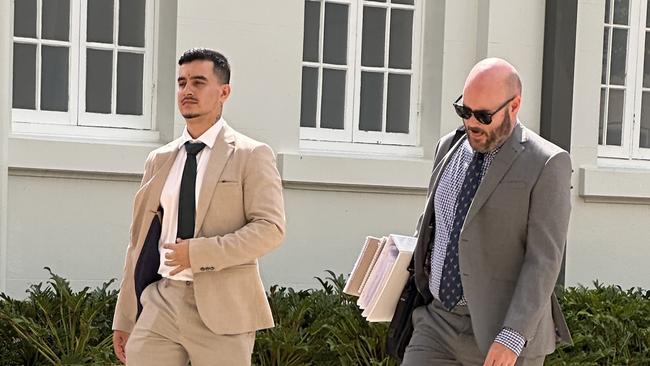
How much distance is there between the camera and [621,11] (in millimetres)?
10578

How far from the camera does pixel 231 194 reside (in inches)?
198

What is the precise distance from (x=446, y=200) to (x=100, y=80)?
14.9 ft

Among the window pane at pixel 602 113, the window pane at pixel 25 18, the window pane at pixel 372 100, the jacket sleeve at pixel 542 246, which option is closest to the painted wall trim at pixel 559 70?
the window pane at pixel 602 113

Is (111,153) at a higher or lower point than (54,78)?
lower

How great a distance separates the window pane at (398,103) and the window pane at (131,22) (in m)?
2.13

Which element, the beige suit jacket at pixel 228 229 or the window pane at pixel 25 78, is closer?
the beige suit jacket at pixel 228 229

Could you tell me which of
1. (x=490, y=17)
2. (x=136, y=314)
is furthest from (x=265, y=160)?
(x=490, y=17)

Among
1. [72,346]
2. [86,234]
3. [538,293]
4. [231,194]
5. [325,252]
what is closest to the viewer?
[538,293]

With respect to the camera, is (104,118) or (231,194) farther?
(104,118)

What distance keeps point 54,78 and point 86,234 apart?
1.17 m

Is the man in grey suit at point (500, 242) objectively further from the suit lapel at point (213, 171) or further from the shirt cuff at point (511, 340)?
the suit lapel at point (213, 171)

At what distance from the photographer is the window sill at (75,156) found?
27.4 ft

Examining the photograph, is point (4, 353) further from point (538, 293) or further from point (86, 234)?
point (538, 293)

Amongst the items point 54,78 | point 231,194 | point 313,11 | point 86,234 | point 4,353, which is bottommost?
point 4,353
